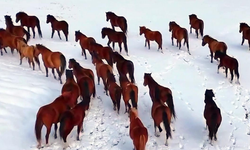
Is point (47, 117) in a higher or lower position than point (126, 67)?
lower

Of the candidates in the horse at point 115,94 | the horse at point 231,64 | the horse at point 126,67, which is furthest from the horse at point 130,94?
the horse at point 231,64

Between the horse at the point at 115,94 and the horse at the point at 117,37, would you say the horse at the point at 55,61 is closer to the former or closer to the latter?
the horse at the point at 115,94

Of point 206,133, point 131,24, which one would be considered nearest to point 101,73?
point 206,133

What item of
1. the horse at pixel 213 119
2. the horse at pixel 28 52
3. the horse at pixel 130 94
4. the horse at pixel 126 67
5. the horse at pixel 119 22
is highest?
the horse at pixel 119 22

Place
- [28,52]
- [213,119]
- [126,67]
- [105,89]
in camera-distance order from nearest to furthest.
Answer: [213,119]
[105,89]
[126,67]
[28,52]

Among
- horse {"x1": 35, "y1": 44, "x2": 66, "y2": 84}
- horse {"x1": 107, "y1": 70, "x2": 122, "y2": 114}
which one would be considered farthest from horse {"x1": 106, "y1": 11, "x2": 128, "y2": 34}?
horse {"x1": 107, "y1": 70, "x2": 122, "y2": 114}

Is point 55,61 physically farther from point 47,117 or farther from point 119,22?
point 119,22

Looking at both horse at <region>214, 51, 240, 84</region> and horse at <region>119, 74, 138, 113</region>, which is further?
horse at <region>214, 51, 240, 84</region>

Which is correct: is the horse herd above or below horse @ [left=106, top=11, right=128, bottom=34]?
below

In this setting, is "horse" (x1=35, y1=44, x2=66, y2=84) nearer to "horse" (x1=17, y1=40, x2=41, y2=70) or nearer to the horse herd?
the horse herd

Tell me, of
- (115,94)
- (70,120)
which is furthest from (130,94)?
(70,120)

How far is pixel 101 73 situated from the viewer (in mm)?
10672

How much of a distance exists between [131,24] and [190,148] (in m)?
11.5

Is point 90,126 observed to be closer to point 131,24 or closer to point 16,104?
point 16,104
